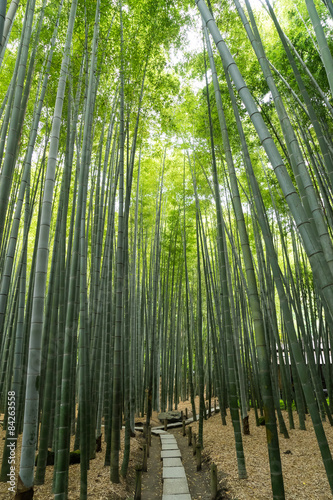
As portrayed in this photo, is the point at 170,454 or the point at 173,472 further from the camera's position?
the point at 170,454

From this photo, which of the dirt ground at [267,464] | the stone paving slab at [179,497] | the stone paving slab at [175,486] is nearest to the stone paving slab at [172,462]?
the dirt ground at [267,464]

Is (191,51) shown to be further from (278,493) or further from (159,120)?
(278,493)

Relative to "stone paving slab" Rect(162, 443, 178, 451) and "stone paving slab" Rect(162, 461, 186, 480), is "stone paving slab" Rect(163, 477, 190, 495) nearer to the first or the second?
"stone paving slab" Rect(162, 461, 186, 480)

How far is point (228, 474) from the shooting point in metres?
3.12

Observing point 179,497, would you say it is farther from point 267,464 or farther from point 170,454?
point 170,454

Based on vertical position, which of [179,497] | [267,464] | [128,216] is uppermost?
[128,216]

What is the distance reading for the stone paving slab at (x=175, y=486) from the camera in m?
3.01

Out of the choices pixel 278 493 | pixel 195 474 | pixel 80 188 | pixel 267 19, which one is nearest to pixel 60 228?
pixel 80 188

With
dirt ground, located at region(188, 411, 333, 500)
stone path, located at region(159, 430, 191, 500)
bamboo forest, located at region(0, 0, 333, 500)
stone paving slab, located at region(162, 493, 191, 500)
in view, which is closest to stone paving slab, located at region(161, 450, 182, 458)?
stone path, located at region(159, 430, 191, 500)

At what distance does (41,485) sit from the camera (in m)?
2.68

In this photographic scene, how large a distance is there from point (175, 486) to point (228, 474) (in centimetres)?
55

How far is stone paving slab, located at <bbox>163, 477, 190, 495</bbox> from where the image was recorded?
9.89ft

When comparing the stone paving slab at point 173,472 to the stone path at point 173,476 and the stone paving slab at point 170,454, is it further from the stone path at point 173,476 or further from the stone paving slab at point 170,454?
the stone paving slab at point 170,454

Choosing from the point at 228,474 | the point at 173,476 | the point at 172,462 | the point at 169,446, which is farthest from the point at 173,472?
the point at 169,446
